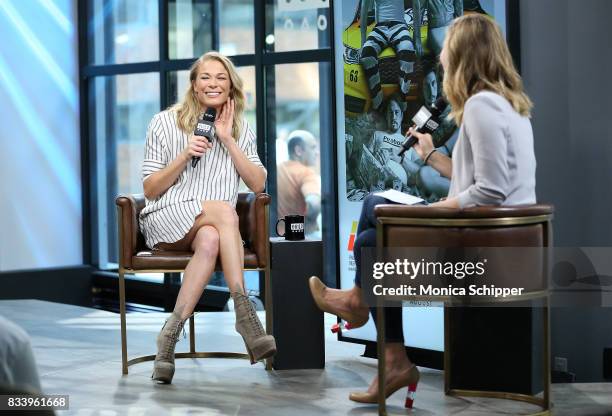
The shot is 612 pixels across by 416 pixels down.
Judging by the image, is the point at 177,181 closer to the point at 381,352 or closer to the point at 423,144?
the point at 423,144

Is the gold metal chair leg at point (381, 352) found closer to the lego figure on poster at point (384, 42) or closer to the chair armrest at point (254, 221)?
the chair armrest at point (254, 221)

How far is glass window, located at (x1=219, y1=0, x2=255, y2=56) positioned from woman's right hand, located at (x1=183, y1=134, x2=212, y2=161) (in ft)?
9.61

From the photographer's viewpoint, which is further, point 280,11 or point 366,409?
point 280,11

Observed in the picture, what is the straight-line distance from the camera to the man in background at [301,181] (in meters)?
6.54

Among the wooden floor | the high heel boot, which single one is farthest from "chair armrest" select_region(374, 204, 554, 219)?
the high heel boot

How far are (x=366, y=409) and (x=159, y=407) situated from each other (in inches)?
28.2

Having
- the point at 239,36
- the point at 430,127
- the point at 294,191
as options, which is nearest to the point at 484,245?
the point at 430,127

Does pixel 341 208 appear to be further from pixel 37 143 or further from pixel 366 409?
pixel 37 143

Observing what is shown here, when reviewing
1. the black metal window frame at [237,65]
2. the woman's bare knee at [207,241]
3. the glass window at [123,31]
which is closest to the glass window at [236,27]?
the black metal window frame at [237,65]

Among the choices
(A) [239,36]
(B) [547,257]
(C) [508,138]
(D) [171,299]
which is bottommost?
(D) [171,299]

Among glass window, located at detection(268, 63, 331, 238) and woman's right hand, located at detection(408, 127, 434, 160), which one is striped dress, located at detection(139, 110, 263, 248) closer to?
woman's right hand, located at detection(408, 127, 434, 160)

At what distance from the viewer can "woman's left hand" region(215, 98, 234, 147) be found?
13.6 ft

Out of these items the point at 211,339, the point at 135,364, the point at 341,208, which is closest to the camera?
the point at 135,364

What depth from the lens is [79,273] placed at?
7.82 metres
